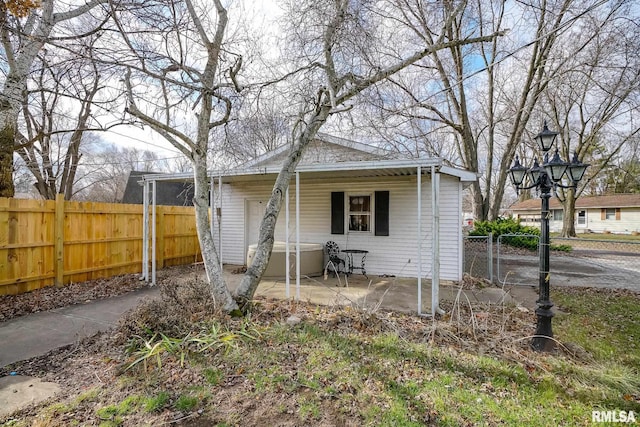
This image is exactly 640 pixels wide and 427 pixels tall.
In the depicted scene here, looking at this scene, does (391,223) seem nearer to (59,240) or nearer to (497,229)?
(59,240)

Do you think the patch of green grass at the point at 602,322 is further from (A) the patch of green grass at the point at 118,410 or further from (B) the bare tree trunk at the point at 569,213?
(B) the bare tree trunk at the point at 569,213

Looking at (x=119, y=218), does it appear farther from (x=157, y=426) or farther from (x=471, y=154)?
(x=471, y=154)

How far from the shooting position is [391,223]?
8.27 meters

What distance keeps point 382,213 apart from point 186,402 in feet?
20.6

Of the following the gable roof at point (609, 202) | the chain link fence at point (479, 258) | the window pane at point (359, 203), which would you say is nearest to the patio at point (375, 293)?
the chain link fence at point (479, 258)

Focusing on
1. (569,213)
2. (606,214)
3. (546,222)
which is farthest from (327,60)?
(606,214)

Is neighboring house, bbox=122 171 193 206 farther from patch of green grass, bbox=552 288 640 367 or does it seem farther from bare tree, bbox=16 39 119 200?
patch of green grass, bbox=552 288 640 367

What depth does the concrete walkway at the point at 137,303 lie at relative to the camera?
4090 millimetres

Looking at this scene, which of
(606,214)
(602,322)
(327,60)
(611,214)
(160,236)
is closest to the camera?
(602,322)

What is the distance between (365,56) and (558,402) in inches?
218

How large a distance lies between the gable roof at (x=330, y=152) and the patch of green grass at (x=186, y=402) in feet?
20.7

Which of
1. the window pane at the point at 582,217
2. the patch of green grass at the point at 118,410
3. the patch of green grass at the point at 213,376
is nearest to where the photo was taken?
the patch of green grass at the point at 118,410

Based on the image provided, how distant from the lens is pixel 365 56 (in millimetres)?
5836

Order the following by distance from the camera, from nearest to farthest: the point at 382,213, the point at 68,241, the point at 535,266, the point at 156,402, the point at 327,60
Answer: the point at 156,402 → the point at 327,60 → the point at 68,241 → the point at 382,213 → the point at 535,266
